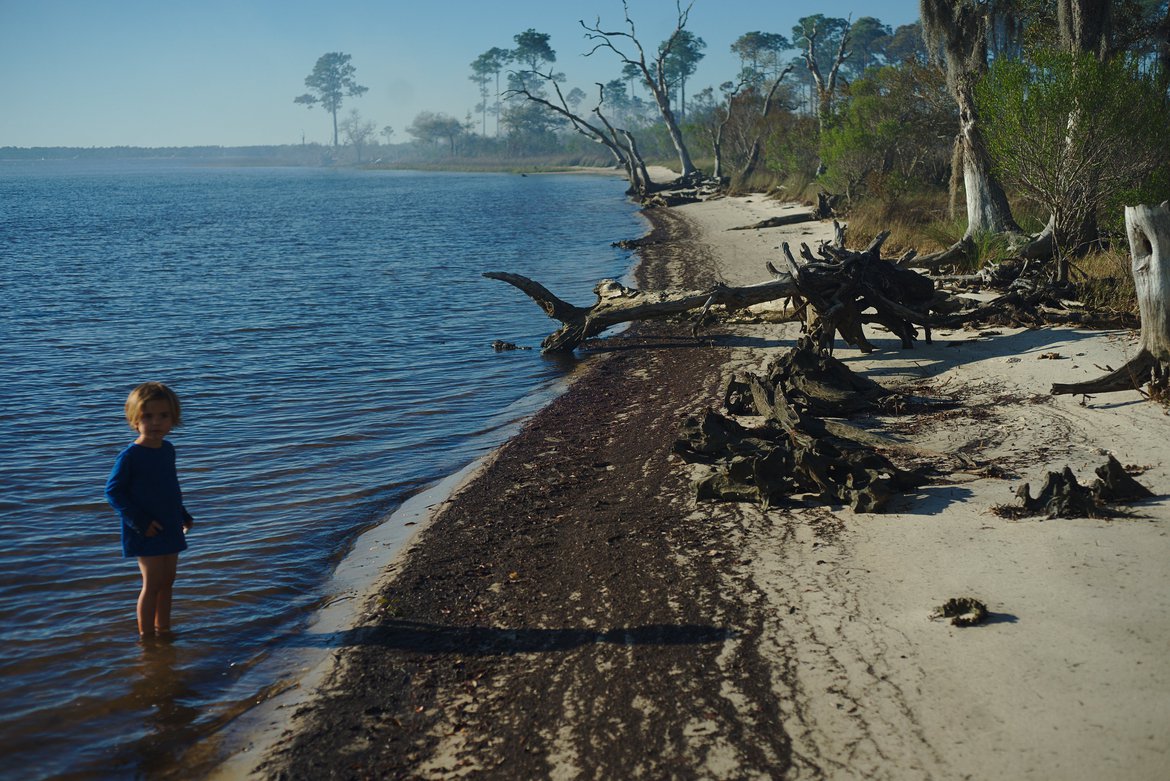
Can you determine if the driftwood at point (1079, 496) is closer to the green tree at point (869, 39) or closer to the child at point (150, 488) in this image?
the child at point (150, 488)

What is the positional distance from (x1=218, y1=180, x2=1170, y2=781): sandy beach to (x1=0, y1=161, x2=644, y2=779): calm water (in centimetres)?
81

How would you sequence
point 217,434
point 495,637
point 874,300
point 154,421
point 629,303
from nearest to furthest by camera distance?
1. point 154,421
2. point 495,637
3. point 217,434
4. point 874,300
5. point 629,303

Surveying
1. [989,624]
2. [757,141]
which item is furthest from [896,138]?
[989,624]

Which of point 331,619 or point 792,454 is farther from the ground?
point 792,454

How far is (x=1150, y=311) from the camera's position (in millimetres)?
8180

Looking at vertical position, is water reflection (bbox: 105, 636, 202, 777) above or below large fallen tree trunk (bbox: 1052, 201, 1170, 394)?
below

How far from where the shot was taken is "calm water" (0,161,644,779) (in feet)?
17.6

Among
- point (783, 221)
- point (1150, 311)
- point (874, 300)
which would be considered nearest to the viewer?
point (1150, 311)

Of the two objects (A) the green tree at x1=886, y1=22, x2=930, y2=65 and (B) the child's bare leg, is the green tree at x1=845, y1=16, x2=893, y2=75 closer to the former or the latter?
(A) the green tree at x1=886, y1=22, x2=930, y2=65

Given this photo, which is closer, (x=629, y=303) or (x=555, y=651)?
(x=555, y=651)

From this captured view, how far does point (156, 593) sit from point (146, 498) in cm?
75

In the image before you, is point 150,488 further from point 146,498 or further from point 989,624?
point 989,624

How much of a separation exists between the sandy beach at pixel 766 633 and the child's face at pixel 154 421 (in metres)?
1.55

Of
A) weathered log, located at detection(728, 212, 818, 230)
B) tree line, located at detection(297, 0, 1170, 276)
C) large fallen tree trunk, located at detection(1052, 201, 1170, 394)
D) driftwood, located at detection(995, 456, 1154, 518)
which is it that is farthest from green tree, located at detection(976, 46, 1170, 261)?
weathered log, located at detection(728, 212, 818, 230)
